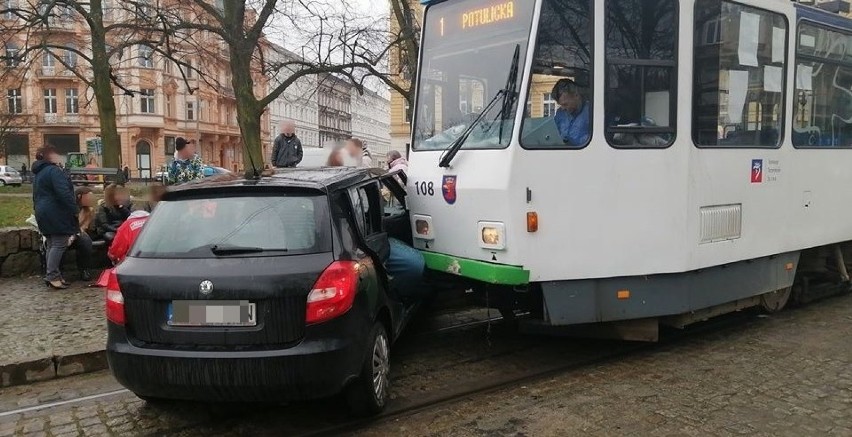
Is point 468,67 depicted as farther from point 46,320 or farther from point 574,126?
point 46,320

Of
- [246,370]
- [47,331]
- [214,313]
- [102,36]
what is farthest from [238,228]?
[102,36]

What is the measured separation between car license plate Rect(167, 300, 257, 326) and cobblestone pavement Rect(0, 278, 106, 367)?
2505 mm

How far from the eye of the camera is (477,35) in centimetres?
605

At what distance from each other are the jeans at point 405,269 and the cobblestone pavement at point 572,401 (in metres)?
0.66

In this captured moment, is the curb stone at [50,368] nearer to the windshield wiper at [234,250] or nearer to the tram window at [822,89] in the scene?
the windshield wiper at [234,250]

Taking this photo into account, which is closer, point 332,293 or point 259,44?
point 332,293

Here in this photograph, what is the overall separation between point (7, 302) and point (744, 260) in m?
8.20

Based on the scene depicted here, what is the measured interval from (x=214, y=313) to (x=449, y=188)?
248 centimetres

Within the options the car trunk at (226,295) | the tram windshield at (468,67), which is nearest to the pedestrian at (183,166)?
the tram windshield at (468,67)

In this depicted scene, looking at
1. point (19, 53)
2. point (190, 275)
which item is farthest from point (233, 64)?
point (190, 275)

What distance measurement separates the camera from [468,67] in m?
6.14

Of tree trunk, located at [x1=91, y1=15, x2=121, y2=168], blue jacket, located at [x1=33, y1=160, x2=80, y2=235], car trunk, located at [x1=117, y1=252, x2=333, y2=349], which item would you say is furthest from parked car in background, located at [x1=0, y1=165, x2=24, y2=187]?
car trunk, located at [x1=117, y1=252, x2=333, y2=349]

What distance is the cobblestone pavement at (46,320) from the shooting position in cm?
630

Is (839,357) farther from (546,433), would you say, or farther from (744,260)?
(546,433)
